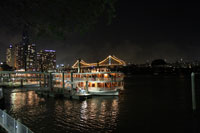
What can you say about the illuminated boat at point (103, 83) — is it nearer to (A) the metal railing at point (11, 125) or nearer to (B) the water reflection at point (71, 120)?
(B) the water reflection at point (71, 120)

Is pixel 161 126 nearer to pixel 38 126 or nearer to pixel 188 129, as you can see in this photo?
pixel 188 129

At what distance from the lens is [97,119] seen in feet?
65.2

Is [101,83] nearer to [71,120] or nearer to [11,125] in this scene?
[71,120]

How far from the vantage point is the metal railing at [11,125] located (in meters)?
9.34

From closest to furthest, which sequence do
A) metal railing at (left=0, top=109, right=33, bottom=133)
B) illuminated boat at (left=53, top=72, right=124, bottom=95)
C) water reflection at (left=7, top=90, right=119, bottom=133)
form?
metal railing at (left=0, top=109, right=33, bottom=133)
water reflection at (left=7, top=90, right=119, bottom=133)
illuminated boat at (left=53, top=72, right=124, bottom=95)

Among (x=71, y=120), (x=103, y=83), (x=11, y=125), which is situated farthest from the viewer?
(x=103, y=83)

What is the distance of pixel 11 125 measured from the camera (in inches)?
438

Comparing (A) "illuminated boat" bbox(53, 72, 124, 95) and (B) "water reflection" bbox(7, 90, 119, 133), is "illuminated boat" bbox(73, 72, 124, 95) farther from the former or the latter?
(B) "water reflection" bbox(7, 90, 119, 133)

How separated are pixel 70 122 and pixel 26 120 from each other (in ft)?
14.1

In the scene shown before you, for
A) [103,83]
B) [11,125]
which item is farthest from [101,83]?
[11,125]

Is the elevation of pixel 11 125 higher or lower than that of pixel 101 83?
lower

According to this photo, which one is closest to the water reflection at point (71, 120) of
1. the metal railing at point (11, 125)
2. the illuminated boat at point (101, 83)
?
the metal railing at point (11, 125)

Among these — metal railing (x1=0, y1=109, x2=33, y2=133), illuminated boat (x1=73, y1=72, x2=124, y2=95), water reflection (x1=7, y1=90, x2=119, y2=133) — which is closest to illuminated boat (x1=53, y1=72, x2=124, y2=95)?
illuminated boat (x1=73, y1=72, x2=124, y2=95)

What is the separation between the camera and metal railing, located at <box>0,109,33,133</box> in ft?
30.6
